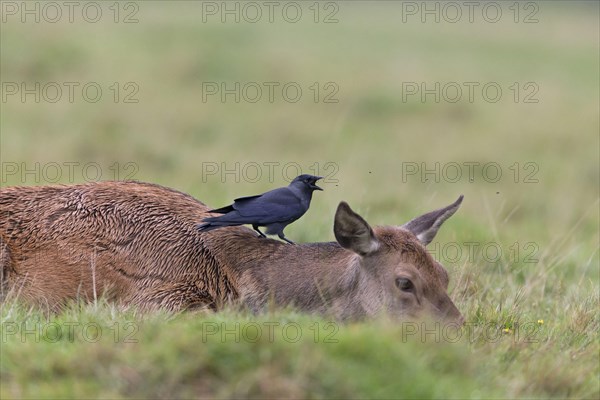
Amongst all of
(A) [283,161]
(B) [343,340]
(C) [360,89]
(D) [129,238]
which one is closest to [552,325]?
(B) [343,340]

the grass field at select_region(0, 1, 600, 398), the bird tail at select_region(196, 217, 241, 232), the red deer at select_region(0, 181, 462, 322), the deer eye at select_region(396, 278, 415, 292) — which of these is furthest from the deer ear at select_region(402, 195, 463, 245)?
the bird tail at select_region(196, 217, 241, 232)

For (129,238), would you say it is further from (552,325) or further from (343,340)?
(552,325)

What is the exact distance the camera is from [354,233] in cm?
602

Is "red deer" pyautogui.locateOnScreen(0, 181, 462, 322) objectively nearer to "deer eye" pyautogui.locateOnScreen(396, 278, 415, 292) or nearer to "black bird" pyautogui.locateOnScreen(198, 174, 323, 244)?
"deer eye" pyautogui.locateOnScreen(396, 278, 415, 292)

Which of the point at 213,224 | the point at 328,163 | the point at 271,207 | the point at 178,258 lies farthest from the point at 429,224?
the point at 328,163

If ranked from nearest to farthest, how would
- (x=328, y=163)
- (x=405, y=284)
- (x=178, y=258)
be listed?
1. (x=405, y=284)
2. (x=178, y=258)
3. (x=328, y=163)

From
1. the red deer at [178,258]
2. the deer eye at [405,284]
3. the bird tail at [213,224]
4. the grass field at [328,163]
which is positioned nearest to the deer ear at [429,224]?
the red deer at [178,258]

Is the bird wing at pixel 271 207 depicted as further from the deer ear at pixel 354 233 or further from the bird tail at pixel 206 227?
the deer ear at pixel 354 233

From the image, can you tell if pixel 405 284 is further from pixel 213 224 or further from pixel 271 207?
pixel 213 224

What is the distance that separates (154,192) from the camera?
7.00 meters

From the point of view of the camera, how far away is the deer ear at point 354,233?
5.92 metres

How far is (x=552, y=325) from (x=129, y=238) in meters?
2.68

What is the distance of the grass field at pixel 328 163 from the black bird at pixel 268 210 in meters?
0.60

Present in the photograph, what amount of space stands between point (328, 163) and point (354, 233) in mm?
8700
